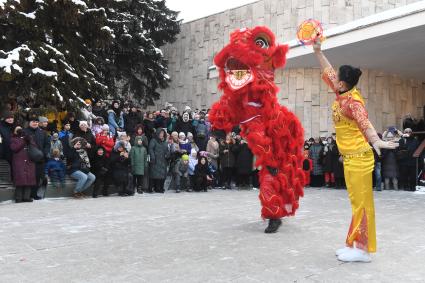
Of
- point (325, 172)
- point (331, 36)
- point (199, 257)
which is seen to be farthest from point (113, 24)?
point (199, 257)

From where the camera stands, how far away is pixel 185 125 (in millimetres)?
13539

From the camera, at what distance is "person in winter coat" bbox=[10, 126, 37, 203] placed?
8.57 metres

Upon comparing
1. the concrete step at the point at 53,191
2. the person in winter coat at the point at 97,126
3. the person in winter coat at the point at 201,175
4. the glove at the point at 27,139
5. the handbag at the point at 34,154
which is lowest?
the concrete step at the point at 53,191

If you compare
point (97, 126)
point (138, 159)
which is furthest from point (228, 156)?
point (97, 126)

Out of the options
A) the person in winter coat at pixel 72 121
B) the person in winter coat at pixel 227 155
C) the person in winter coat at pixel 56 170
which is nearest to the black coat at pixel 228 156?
the person in winter coat at pixel 227 155

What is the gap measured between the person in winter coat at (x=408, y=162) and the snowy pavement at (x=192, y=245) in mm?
3986

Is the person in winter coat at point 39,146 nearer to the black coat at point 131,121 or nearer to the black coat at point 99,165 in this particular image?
the black coat at point 99,165

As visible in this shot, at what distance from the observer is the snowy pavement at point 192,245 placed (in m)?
3.79

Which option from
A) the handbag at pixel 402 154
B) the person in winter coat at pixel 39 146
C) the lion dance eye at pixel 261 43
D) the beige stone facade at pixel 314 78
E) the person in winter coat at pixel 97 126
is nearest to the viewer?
the lion dance eye at pixel 261 43

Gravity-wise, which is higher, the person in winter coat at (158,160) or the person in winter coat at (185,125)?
the person in winter coat at (185,125)

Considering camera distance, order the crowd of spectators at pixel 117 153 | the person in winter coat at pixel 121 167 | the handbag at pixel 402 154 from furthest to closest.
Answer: the handbag at pixel 402 154, the person in winter coat at pixel 121 167, the crowd of spectators at pixel 117 153

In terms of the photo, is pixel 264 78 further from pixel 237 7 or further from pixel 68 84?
pixel 237 7

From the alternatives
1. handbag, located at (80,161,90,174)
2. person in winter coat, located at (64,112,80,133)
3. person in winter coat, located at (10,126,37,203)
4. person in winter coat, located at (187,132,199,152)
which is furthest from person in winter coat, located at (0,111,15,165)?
person in winter coat, located at (187,132,199,152)

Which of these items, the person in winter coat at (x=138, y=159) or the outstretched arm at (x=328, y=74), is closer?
the outstretched arm at (x=328, y=74)
